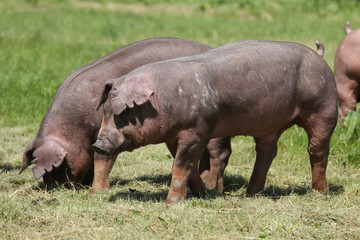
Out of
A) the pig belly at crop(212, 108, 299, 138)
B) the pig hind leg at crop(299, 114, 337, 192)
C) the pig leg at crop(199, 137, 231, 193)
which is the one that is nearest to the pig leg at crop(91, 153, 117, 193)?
the pig leg at crop(199, 137, 231, 193)

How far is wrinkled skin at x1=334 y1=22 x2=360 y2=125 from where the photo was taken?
8.62m

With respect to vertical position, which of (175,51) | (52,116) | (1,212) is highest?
(175,51)

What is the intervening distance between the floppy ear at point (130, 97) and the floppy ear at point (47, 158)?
139cm

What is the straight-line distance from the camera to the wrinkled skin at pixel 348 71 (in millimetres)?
8625

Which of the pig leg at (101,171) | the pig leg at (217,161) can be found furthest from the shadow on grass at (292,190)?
the pig leg at (101,171)

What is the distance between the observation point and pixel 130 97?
5152mm

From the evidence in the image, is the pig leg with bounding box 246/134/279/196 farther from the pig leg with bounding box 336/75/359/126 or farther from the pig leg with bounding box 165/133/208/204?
the pig leg with bounding box 336/75/359/126

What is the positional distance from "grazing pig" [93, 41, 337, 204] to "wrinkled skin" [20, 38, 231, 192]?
97cm

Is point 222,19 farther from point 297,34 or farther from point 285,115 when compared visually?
point 285,115

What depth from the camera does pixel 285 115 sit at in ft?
19.1

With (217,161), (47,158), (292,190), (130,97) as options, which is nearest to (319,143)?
(292,190)

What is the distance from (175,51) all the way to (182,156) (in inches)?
68.1

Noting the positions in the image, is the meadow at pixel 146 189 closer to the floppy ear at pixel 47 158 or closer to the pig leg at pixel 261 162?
the pig leg at pixel 261 162

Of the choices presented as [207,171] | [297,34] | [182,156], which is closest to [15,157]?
[207,171]
